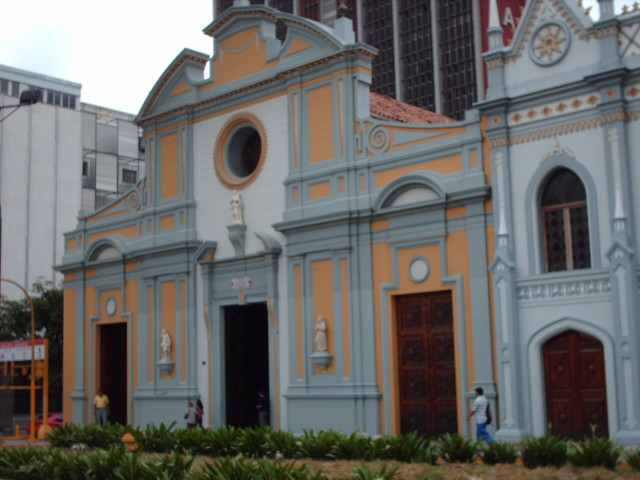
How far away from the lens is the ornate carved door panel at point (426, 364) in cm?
2377

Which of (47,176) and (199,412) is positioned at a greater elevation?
(47,176)

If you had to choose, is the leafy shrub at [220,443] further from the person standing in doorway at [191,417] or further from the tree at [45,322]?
the tree at [45,322]

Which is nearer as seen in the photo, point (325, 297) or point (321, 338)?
point (321, 338)

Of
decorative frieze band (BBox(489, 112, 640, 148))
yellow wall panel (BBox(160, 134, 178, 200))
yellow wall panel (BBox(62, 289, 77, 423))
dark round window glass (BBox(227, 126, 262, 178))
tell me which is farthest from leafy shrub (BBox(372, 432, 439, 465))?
yellow wall panel (BBox(62, 289, 77, 423))

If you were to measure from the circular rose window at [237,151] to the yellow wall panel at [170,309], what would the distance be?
4.18 metres

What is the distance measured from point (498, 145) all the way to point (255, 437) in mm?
9843

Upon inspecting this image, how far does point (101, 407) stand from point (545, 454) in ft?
64.8

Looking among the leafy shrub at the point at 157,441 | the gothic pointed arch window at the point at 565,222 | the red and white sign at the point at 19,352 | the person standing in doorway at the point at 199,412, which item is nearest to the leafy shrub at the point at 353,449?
the leafy shrub at the point at 157,441

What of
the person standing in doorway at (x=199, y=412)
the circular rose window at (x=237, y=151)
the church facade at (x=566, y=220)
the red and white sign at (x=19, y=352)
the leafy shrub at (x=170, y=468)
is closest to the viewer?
the leafy shrub at (x=170, y=468)

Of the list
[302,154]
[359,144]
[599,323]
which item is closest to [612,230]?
[599,323]

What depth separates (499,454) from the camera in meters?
→ 15.8

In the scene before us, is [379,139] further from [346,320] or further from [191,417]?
[191,417]

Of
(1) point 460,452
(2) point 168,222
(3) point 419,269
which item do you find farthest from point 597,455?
(2) point 168,222

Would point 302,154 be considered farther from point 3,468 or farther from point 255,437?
point 3,468
